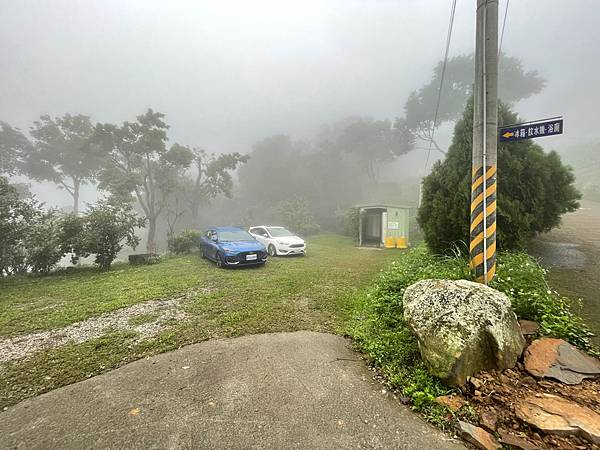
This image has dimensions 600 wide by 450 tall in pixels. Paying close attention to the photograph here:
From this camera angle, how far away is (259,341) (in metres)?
3.70

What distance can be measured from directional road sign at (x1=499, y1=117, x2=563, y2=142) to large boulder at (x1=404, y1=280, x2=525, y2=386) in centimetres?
267

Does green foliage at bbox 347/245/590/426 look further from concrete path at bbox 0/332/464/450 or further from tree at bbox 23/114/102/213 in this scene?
tree at bbox 23/114/102/213

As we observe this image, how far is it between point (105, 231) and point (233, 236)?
14.0 ft

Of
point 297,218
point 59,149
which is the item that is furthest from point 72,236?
point 59,149

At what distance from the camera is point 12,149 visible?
996 inches

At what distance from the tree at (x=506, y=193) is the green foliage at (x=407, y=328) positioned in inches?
29.8

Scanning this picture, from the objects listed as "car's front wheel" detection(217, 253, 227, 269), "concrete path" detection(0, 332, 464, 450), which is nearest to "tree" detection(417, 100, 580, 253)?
"concrete path" detection(0, 332, 464, 450)

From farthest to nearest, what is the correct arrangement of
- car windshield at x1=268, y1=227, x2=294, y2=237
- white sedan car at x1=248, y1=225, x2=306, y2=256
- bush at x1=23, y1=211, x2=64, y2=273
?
car windshield at x1=268, y1=227, x2=294, y2=237 < white sedan car at x1=248, y1=225, x2=306, y2=256 < bush at x1=23, y1=211, x2=64, y2=273

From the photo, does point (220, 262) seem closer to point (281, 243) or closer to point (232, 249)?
point (232, 249)

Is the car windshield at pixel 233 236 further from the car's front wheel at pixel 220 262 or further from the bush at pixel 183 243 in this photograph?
the bush at pixel 183 243

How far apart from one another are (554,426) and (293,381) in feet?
7.15

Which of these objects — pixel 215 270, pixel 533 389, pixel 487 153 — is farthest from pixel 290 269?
pixel 533 389

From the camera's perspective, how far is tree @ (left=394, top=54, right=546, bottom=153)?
26.6m

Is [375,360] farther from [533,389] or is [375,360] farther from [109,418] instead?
[109,418]
